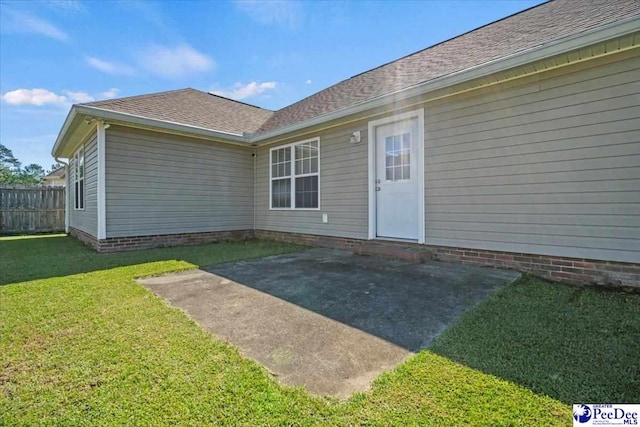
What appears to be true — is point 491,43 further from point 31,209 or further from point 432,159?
point 31,209

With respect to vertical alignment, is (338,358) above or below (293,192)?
below

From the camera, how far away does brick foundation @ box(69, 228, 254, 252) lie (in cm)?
626

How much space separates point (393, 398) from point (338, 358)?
0.50 meters

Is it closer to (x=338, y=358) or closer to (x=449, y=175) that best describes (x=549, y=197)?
(x=449, y=175)

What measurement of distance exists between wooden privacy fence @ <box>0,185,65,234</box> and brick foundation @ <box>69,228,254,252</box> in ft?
12.3

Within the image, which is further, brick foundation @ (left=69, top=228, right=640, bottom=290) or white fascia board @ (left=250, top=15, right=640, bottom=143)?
brick foundation @ (left=69, top=228, right=640, bottom=290)

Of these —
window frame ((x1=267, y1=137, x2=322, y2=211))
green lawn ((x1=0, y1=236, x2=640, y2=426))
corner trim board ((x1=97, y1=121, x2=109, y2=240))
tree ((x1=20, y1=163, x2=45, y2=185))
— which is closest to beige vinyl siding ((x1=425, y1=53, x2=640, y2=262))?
green lawn ((x1=0, y1=236, x2=640, y2=426))

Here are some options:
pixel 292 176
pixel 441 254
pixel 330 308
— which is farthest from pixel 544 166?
pixel 292 176

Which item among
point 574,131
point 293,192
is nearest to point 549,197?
point 574,131

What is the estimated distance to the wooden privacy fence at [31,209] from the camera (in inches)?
409

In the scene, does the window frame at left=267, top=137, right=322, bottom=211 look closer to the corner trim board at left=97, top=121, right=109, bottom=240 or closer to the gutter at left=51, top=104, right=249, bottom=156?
the gutter at left=51, top=104, right=249, bottom=156

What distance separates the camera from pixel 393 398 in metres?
1.56

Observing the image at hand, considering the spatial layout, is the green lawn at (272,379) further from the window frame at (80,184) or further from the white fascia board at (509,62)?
the window frame at (80,184)

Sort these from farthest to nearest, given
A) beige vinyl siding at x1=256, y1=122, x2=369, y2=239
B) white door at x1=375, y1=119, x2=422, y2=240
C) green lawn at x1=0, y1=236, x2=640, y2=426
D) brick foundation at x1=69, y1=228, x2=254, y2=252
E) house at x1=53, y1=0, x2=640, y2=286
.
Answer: brick foundation at x1=69, y1=228, x2=254, y2=252 < beige vinyl siding at x1=256, y1=122, x2=369, y2=239 < white door at x1=375, y1=119, x2=422, y2=240 < house at x1=53, y1=0, x2=640, y2=286 < green lawn at x1=0, y1=236, x2=640, y2=426
